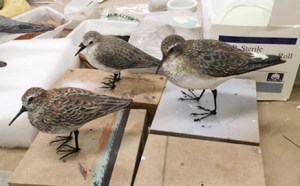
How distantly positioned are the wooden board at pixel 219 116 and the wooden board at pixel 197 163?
0.03 meters

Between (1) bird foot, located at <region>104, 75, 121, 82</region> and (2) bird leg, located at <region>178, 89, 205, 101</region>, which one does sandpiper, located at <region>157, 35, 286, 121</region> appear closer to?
(2) bird leg, located at <region>178, 89, 205, 101</region>

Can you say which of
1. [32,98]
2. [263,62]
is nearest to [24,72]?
[32,98]

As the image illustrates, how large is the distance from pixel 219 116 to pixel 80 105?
0.43 m

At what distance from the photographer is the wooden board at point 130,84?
42.8 inches

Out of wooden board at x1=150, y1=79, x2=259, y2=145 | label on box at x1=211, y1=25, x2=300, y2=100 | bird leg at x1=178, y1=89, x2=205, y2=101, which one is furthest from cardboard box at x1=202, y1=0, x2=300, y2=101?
bird leg at x1=178, y1=89, x2=205, y2=101

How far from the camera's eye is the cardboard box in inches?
41.4

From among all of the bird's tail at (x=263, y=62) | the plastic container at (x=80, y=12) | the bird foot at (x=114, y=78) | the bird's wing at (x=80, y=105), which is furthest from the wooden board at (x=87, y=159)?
the plastic container at (x=80, y=12)

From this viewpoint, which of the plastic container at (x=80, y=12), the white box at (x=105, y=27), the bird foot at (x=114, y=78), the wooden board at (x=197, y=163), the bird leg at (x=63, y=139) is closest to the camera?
the wooden board at (x=197, y=163)

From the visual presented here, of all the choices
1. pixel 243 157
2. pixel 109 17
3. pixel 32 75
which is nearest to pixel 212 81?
pixel 243 157

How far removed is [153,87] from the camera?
3.79 ft

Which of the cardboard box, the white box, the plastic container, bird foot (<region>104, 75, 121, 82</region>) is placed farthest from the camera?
the plastic container

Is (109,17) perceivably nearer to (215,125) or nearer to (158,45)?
(158,45)

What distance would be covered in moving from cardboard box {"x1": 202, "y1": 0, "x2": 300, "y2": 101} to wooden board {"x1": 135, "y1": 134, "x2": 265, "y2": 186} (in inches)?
14.7

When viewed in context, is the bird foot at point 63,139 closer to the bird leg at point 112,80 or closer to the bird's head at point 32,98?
the bird's head at point 32,98
